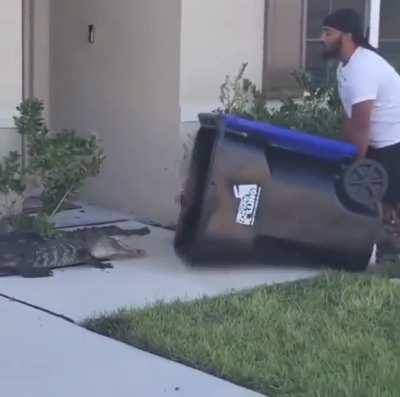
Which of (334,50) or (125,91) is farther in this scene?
(125,91)

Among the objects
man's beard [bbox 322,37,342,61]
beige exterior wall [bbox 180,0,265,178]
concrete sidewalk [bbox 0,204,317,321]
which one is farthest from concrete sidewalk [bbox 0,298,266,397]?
beige exterior wall [bbox 180,0,265,178]

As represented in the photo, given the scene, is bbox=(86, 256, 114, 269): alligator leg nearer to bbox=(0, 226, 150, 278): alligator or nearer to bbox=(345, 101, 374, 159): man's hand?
bbox=(0, 226, 150, 278): alligator

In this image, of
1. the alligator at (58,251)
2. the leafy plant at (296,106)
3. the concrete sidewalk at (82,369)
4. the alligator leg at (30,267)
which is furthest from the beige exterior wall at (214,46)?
the concrete sidewalk at (82,369)

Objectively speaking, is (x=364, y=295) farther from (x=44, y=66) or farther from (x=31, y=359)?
(x=44, y=66)

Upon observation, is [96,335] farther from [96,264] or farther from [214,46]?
[214,46]

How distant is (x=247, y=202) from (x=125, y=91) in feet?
7.73

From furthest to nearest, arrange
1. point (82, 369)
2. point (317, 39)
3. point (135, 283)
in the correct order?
point (317, 39) < point (135, 283) < point (82, 369)

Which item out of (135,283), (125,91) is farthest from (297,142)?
(125,91)

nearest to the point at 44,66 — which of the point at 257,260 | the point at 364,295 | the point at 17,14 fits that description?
the point at 17,14

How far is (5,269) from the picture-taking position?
761cm

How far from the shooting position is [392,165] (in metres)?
8.10

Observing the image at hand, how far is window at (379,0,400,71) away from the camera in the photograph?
36.3 feet

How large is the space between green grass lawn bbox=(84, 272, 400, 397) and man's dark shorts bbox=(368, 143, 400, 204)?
810mm

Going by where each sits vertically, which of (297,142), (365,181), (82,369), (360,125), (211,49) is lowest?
(82,369)
